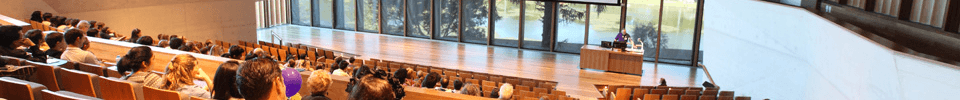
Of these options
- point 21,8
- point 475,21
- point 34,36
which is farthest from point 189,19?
point 34,36

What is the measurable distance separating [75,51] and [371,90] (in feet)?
10.5

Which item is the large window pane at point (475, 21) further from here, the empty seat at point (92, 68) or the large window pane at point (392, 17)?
the empty seat at point (92, 68)

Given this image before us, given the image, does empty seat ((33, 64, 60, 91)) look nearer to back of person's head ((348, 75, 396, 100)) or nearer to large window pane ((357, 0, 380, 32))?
back of person's head ((348, 75, 396, 100))

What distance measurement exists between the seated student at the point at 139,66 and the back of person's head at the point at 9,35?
1798mm

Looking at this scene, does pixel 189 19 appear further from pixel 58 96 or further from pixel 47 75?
pixel 58 96

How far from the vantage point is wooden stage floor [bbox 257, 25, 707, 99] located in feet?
36.2

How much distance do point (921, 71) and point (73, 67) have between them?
5.71m

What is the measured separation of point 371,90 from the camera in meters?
2.20

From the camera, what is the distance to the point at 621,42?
11602 mm

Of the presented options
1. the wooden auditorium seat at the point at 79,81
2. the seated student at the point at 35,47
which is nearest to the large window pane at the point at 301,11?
the seated student at the point at 35,47

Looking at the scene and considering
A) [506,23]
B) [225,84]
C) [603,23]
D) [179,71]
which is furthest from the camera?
[506,23]

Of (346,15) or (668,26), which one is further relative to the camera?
(346,15)

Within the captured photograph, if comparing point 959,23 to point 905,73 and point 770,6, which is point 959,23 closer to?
point 905,73

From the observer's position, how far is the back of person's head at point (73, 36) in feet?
14.4
